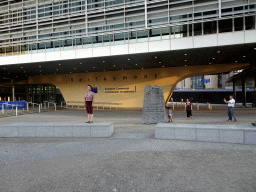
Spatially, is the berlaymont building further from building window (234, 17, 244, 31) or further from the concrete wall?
the concrete wall

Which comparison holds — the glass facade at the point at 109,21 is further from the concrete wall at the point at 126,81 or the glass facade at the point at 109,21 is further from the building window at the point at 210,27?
the concrete wall at the point at 126,81

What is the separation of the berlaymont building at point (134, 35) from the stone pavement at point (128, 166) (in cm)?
1204

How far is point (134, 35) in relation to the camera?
723 inches

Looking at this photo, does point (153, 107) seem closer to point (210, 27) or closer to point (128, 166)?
point (128, 166)

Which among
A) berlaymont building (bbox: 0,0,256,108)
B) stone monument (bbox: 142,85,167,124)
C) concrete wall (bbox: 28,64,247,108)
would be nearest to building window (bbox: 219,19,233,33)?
berlaymont building (bbox: 0,0,256,108)

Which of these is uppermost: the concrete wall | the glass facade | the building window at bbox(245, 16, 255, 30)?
the glass facade

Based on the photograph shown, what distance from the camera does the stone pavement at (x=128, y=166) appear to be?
142 inches

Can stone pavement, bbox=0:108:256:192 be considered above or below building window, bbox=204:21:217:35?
below

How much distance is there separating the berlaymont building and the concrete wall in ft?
0.48

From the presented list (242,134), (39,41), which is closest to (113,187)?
(242,134)

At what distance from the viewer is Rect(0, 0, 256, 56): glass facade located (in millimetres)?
15234

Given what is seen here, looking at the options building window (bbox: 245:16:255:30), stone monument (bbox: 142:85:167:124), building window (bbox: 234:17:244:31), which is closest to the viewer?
stone monument (bbox: 142:85:167:124)

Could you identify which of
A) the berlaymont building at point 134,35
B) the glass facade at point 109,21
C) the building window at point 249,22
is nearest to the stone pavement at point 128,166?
the berlaymont building at point 134,35

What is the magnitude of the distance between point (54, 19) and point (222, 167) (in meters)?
22.0
